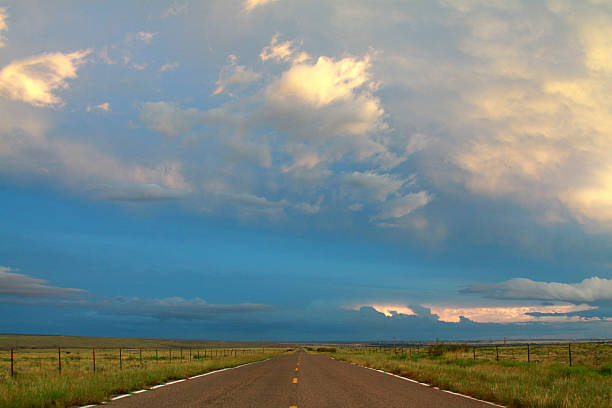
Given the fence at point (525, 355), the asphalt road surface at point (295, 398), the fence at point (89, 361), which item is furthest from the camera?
the fence at point (525, 355)

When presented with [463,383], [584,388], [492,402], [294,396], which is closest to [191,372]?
[294,396]

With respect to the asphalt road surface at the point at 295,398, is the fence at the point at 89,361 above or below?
below

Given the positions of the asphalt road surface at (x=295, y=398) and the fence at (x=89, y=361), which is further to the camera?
the fence at (x=89, y=361)

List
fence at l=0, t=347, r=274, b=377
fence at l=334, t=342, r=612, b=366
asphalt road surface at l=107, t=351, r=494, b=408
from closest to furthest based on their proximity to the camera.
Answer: asphalt road surface at l=107, t=351, r=494, b=408, fence at l=0, t=347, r=274, b=377, fence at l=334, t=342, r=612, b=366

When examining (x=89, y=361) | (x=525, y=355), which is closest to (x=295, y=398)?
(x=89, y=361)

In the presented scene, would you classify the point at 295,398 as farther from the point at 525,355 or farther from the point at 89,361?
the point at 525,355

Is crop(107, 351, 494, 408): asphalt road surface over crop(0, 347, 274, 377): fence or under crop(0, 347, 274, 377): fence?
over

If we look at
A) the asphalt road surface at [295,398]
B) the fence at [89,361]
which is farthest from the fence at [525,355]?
the fence at [89,361]

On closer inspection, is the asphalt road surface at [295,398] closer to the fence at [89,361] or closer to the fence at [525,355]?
the fence at [89,361]

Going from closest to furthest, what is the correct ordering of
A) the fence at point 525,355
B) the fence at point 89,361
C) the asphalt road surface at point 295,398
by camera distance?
the asphalt road surface at point 295,398, the fence at point 89,361, the fence at point 525,355

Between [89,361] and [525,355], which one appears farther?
[525,355]

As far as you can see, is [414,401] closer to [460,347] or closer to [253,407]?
[253,407]

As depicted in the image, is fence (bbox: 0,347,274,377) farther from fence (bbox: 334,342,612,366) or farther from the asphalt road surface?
fence (bbox: 334,342,612,366)

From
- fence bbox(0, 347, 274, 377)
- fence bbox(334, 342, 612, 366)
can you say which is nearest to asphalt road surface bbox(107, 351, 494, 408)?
fence bbox(0, 347, 274, 377)
